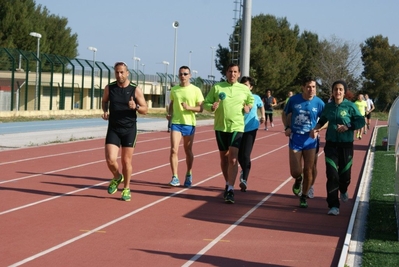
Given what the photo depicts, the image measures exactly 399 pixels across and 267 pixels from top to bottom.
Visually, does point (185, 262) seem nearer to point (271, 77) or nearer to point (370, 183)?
point (370, 183)

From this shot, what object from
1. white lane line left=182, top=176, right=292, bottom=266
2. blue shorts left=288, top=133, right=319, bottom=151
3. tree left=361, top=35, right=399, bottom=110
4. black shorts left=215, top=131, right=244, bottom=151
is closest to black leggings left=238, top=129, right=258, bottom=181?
white lane line left=182, top=176, right=292, bottom=266

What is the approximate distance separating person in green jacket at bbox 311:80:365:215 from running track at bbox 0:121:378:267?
1.55 feet

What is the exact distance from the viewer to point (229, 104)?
11.2 m

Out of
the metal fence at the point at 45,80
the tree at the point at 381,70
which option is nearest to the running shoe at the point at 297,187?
the metal fence at the point at 45,80

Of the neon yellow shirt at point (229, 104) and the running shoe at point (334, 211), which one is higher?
the neon yellow shirt at point (229, 104)

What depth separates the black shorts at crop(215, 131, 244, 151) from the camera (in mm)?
11195

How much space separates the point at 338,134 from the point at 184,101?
→ 3.05m

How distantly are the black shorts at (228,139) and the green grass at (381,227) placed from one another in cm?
216

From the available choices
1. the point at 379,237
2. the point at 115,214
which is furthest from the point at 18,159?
the point at 379,237

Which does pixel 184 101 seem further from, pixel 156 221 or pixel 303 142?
pixel 156 221

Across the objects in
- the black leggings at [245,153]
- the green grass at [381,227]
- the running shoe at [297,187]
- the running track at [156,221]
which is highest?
the black leggings at [245,153]

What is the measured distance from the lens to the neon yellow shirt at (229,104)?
11227 mm

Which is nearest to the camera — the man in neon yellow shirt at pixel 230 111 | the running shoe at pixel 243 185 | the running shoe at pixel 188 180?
the man in neon yellow shirt at pixel 230 111

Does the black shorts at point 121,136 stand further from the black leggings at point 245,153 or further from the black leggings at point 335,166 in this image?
the black leggings at point 335,166
